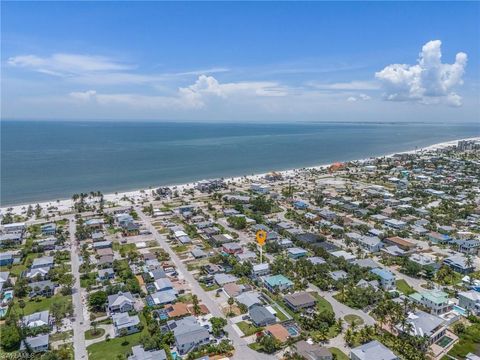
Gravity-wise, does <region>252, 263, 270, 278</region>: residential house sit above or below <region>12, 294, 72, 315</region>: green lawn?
above

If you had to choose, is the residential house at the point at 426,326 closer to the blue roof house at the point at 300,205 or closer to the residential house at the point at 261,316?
the residential house at the point at 261,316

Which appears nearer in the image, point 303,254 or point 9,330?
point 9,330

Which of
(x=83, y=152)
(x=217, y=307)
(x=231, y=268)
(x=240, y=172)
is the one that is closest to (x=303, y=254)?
(x=231, y=268)

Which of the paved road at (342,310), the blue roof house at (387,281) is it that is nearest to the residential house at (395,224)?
the blue roof house at (387,281)

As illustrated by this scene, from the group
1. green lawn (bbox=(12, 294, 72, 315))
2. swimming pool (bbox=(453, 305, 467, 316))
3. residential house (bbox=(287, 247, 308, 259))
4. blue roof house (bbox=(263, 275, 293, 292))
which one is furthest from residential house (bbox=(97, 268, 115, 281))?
swimming pool (bbox=(453, 305, 467, 316))

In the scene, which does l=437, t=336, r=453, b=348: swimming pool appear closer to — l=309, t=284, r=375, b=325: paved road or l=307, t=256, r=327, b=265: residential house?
l=309, t=284, r=375, b=325: paved road

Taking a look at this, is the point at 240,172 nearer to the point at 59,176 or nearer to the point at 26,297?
→ the point at 59,176

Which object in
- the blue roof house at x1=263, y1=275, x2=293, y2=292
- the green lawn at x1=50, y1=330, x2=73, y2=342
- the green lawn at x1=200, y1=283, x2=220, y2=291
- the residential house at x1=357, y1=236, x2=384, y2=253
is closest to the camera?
the green lawn at x1=50, y1=330, x2=73, y2=342
